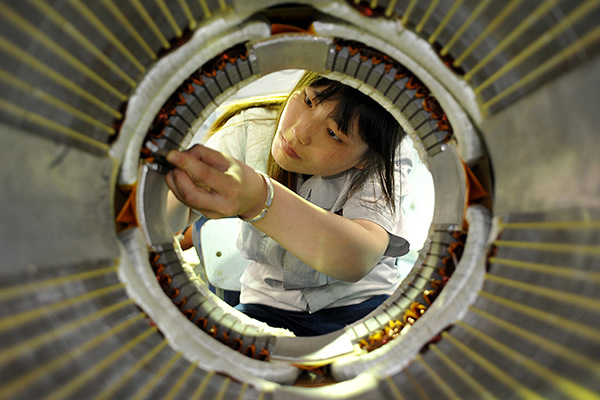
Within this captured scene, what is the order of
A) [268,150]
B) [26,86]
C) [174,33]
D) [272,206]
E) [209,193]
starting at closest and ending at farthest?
[26,86], [174,33], [209,193], [272,206], [268,150]

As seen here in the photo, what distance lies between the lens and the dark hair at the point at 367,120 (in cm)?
104

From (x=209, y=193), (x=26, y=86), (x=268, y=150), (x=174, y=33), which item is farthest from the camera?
(x=268, y=150)

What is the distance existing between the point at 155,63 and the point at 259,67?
23 cm

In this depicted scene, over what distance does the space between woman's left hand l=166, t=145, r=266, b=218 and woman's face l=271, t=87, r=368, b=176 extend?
0.31 m

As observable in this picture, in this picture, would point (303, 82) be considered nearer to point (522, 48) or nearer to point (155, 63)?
point (155, 63)

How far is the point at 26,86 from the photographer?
465mm

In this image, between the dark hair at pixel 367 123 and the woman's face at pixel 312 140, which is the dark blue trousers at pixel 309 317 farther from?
the woman's face at pixel 312 140

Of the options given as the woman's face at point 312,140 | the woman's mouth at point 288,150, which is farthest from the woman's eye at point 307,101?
the woman's mouth at point 288,150

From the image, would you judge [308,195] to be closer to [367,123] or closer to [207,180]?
[367,123]

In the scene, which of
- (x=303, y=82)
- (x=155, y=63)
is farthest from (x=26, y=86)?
(x=303, y=82)

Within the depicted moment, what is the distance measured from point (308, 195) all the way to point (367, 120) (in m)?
0.37

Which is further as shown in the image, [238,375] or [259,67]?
[259,67]

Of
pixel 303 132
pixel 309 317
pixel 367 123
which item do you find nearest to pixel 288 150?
pixel 303 132

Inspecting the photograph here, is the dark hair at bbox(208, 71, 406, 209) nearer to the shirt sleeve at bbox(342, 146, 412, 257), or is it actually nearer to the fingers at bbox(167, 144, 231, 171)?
the shirt sleeve at bbox(342, 146, 412, 257)
